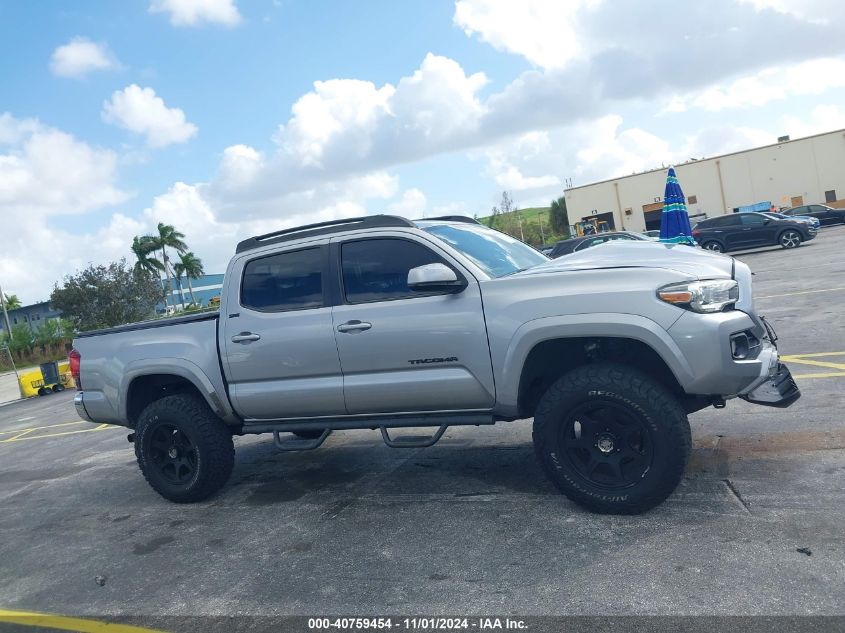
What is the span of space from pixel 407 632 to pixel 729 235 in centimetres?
2444

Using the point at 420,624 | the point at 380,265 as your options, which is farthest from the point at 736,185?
the point at 420,624

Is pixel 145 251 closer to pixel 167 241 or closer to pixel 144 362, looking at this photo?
pixel 167 241

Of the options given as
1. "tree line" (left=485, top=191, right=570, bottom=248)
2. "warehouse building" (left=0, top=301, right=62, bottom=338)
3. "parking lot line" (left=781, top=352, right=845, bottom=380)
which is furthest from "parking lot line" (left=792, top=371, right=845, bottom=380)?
"warehouse building" (left=0, top=301, right=62, bottom=338)

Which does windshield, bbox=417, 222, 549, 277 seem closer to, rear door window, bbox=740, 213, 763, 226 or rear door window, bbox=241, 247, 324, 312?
rear door window, bbox=241, 247, 324, 312

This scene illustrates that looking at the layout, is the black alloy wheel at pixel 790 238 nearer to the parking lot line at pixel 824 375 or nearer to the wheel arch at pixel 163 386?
the parking lot line at pixel 824 375

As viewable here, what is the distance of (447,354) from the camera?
4.41 meters

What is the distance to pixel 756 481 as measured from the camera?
4297mm

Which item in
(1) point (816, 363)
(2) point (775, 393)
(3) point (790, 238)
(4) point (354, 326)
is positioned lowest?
(1) point (816, 363)

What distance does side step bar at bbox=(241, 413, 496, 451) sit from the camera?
4527 mm

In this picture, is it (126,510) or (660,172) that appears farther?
(660,172)

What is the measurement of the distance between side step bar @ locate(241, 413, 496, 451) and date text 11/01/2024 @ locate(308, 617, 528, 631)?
1.45 m

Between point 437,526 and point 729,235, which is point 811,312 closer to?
point 437,526

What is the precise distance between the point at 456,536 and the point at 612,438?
1.08 m

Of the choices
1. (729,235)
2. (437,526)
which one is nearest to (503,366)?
(437,526)
